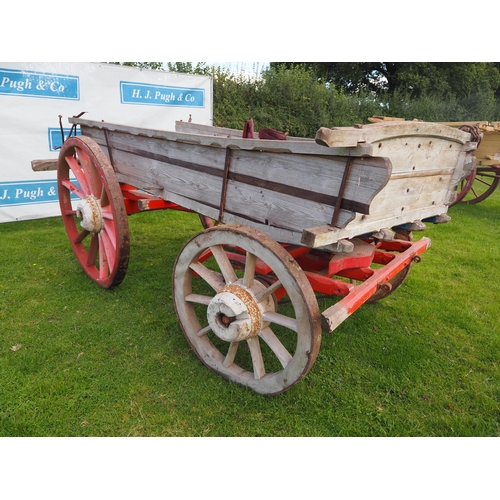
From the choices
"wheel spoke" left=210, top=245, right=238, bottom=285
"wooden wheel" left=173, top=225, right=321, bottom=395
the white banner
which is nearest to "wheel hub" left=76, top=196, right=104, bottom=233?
"wooden wheel" left=173, top=225, right=321, bottom=395

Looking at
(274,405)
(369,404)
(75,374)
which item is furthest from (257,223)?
(75,374)

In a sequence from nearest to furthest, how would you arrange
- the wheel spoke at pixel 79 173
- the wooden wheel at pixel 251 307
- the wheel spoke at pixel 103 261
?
the wooden wheel at pixel 251 307
the wheel spoke at pixel 103 261
the wheel spoke at pixel 79 173

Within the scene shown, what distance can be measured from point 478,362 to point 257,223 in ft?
6.45

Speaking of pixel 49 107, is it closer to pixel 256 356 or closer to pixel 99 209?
pixel 99 209

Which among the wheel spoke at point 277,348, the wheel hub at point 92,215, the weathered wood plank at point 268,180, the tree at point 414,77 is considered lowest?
the wheel spoke at point 277,348

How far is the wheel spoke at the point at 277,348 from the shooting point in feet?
6.85

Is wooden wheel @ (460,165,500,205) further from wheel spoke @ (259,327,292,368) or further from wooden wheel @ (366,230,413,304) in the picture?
wheel spoke @ (259,327,292,368)

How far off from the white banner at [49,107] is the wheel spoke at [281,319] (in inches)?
182

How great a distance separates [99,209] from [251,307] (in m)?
1.85

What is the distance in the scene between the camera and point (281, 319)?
2062 mm

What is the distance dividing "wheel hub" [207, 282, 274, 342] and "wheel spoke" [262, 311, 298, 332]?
33mm

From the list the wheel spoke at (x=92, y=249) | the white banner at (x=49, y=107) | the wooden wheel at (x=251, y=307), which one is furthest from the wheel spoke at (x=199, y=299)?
the white banner at (x=49, y=107)

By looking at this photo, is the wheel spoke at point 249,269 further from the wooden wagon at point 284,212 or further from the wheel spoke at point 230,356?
the wheel spoke at point 230,356

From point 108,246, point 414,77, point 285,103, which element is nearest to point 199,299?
point 108,246
